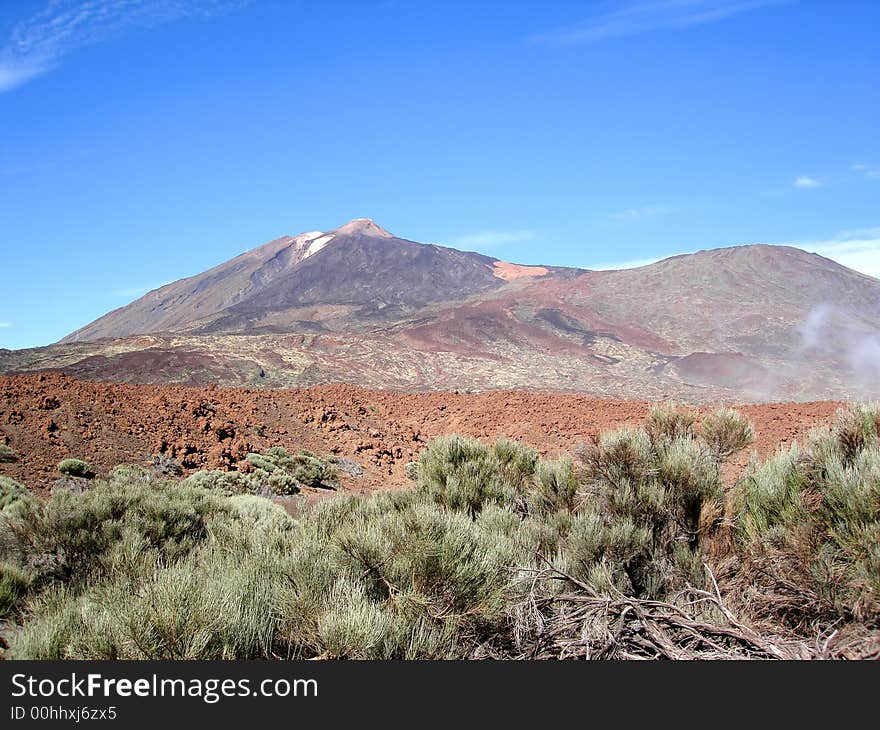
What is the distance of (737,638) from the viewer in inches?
125

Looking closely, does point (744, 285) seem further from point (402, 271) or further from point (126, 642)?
point (126, 642)

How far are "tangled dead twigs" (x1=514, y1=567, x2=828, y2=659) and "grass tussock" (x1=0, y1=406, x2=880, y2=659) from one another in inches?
0.7

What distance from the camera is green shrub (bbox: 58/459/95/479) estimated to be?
10.3 m

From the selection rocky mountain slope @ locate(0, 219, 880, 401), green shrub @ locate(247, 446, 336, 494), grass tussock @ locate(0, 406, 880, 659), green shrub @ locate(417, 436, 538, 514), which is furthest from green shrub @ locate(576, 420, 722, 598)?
rocky mountain slope @ locate(0, 219, 880, 401)

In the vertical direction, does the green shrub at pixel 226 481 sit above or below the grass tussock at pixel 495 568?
below

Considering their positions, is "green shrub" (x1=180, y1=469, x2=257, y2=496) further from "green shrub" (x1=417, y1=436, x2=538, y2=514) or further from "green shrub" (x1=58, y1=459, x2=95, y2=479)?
"green shrub" (x1=417, y1=436, x2=538, y2=514)

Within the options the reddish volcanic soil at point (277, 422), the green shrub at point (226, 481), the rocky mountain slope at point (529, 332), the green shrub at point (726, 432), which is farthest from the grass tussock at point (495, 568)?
the rocky mountain slope at point (529, 332)

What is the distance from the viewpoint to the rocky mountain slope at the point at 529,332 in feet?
121

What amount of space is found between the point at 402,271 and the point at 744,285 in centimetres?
4374

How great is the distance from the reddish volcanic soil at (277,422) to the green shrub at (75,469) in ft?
0.49

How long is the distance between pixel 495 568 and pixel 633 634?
81cm

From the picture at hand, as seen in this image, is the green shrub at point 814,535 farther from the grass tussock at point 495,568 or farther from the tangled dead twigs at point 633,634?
the tangled dead twigs at point 633,634

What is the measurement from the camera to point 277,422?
53.7 ft

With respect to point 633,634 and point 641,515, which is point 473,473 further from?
point 633,634
